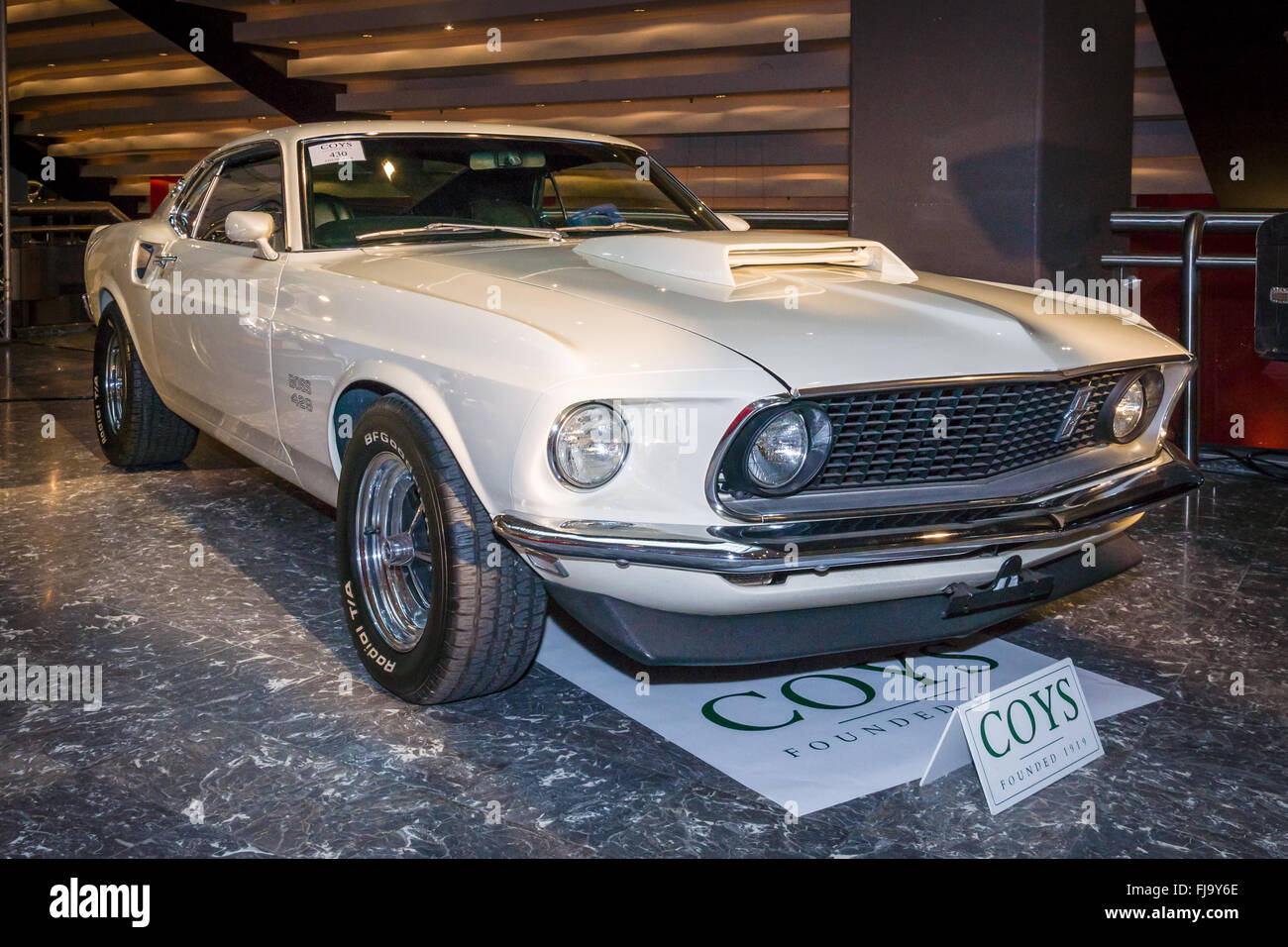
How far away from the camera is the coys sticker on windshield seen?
339 centimetres

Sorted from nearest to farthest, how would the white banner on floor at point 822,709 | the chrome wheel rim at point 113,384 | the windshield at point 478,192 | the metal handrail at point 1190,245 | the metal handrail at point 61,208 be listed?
the white banner on floor at point 822,709, the windshield at point 478,192, the chrome wheel rim at point 113,384, the metal handrail at point 1190,245, the metal handrail at point 61,208

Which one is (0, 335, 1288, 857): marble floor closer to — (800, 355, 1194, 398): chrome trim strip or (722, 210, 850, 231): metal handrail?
(800, 355, 1194, 398): chrome trim strip

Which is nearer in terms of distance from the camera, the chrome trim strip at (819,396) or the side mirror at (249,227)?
the chrome trim strip at (819,396)

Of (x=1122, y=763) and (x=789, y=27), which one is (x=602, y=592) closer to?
(x=1122, y=763)

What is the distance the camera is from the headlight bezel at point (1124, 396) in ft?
8.87

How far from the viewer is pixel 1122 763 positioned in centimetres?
245

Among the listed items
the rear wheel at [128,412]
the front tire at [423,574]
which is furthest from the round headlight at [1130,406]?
the rear wheel at [128,412]

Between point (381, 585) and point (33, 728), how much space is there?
75 centimetres

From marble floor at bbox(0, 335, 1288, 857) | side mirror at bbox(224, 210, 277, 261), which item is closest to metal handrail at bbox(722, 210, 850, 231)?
marble floor at bbox(0, 335, 1288, 857)

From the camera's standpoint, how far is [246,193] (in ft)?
12.8

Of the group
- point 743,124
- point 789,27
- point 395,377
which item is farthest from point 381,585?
point 743,124

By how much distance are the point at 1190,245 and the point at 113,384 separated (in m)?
4.29

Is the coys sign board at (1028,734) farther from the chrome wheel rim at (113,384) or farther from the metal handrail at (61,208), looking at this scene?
the metal handrail at (61,208)

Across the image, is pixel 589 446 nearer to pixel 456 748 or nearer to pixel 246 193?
pixel 456 748
